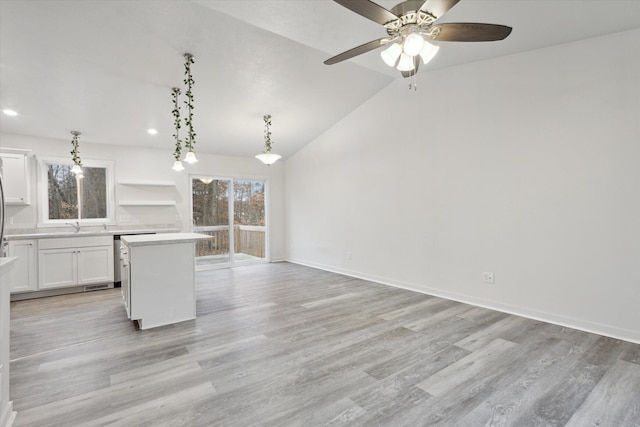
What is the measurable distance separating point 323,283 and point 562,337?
3026 mm

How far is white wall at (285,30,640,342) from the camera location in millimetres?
2830

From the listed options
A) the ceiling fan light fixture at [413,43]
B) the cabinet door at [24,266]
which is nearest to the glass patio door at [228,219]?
the cabinet door at [24,266]

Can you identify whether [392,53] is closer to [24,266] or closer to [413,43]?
[413,43]

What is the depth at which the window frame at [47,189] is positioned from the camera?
16.1 feet

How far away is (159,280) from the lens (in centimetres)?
329

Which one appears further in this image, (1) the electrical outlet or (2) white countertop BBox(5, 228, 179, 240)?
(2) white countertop BBox(5, 228, 179, 240)

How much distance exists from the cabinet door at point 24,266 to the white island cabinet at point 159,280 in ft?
6.23

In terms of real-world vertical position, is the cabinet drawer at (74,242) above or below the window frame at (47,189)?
below

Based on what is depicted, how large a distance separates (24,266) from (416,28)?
545 centimetres

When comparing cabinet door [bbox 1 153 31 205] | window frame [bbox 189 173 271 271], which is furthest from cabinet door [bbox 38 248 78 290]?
window frame [bbox 189 173 271 271]

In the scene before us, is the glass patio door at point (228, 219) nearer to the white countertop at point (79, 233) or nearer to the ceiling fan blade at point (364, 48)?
the white countertop at point (79, 233)

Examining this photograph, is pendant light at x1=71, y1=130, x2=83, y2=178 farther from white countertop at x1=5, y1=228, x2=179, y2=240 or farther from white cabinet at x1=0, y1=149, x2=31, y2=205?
white countertop at x1=5, y1=228, x2=179, y2=240

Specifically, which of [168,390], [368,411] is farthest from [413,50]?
[168,390]

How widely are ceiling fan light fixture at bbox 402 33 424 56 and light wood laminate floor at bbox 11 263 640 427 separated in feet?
6.96
